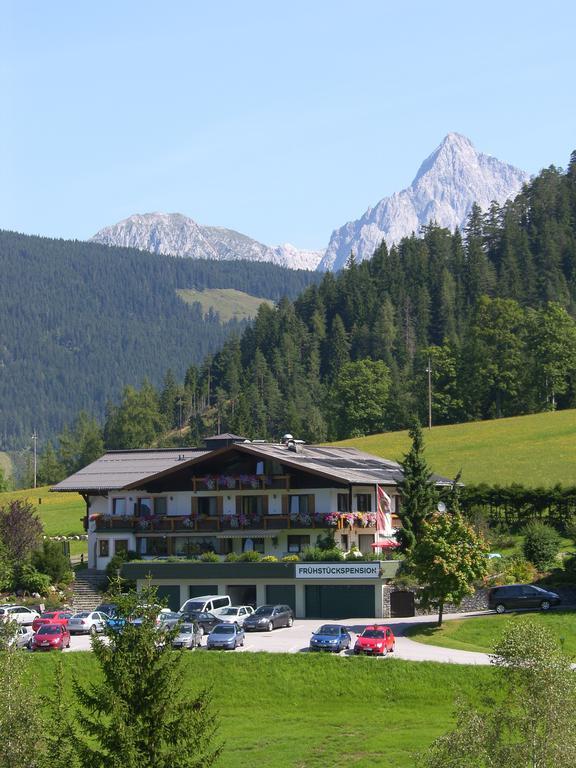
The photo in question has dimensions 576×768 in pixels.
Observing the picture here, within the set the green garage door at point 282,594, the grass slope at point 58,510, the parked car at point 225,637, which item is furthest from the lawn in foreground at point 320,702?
the grass slope at point 58,510

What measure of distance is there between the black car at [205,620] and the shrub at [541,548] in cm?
1867

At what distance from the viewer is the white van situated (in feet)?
199

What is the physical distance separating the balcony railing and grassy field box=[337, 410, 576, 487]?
89.4 feet

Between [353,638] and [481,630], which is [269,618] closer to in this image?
[353,638]

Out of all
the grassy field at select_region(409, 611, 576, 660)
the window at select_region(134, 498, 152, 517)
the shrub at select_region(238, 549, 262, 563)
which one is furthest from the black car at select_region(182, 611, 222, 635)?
the window at select_region(134, 498, 152, 517)

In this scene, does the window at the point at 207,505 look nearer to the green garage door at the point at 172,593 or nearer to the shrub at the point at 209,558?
the shrub at the point at 209,558

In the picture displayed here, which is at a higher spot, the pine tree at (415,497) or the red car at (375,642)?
the pine tree at (415,497)

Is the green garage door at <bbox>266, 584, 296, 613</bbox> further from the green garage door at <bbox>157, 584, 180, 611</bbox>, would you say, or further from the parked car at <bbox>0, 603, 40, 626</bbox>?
the parked car at <bbox>0, 603, 40, 626</bbox>

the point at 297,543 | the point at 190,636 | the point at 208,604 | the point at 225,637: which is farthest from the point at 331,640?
the point at 297,543

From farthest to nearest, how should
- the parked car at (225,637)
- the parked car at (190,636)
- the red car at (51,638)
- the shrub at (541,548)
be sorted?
1. the shrub at (541,548)
2. the red car at (51,638)
3. the parked car at (225,637)
4. the parked car at (190,636)

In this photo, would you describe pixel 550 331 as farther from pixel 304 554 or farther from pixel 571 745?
pixel 571 745

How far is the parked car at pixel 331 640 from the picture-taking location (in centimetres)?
5225

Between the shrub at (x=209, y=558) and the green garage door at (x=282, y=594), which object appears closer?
the green garage door at (x=282, y=594)

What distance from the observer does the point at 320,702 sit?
1890 inches
